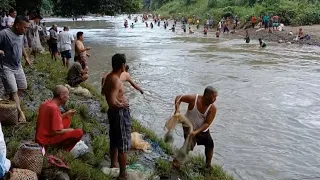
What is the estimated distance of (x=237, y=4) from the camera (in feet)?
167

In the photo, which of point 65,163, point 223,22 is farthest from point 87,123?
point 223,22

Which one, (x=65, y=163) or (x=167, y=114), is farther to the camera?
(x=167, y=114)

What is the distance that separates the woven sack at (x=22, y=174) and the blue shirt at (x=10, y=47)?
2244 millimetres

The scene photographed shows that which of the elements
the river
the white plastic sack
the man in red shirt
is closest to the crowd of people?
the man in red shirt

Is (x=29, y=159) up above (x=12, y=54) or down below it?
below

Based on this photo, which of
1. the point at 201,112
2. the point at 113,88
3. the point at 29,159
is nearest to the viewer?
the point at 29,159

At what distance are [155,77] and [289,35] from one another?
19160 millimetres

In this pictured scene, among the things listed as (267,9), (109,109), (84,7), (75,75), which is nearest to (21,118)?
(109,109)

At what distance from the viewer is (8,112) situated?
6031mm

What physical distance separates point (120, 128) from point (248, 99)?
27.1ft

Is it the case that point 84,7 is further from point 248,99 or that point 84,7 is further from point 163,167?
point 163,167

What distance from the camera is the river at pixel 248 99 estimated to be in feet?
24.6

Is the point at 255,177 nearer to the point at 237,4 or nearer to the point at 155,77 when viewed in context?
the point at 155,77

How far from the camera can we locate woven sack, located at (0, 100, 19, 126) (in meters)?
5.98
